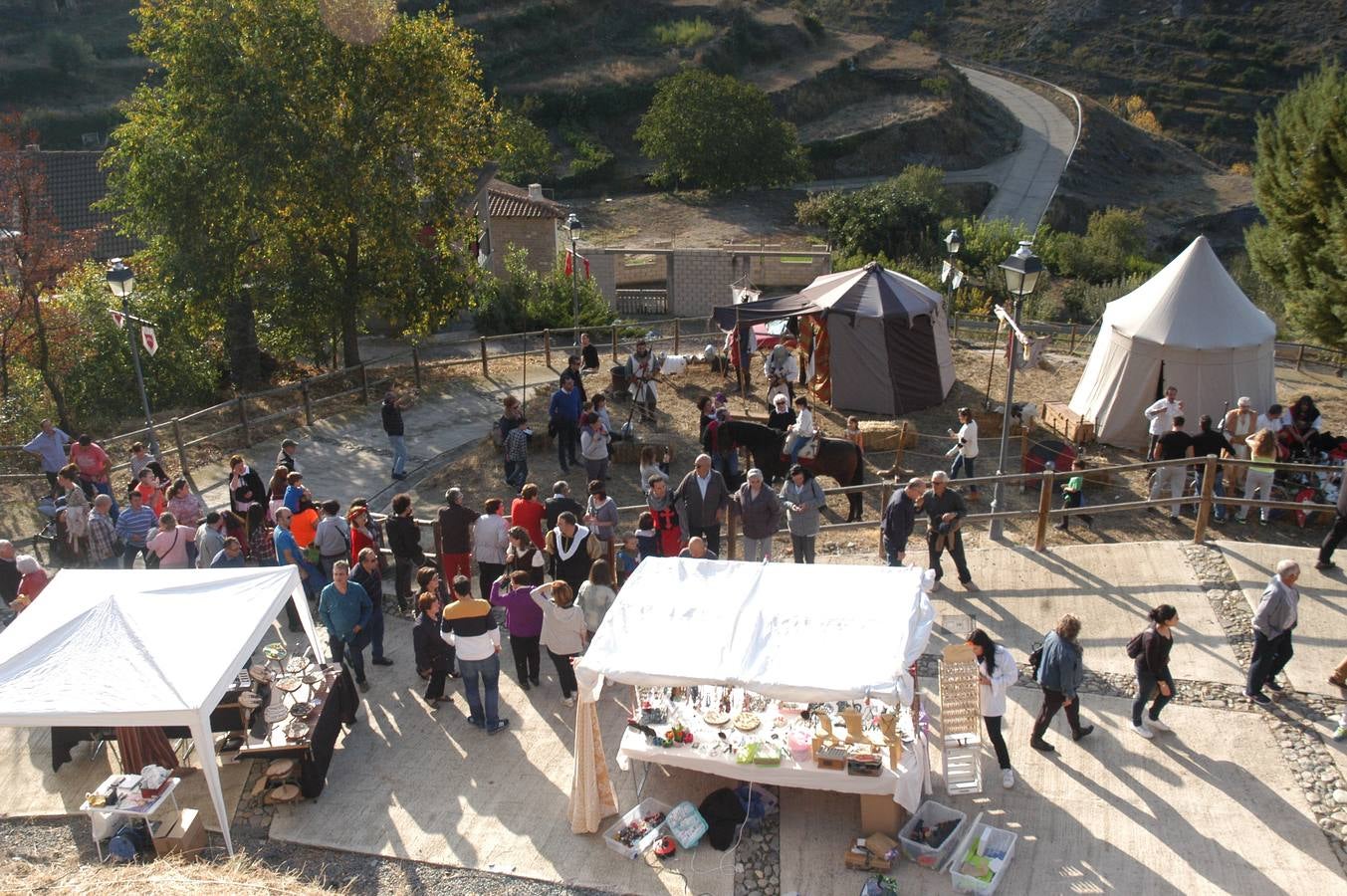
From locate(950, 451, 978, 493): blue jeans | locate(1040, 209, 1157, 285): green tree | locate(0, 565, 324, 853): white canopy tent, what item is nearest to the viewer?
locate(0, 565, 324, 853): white canopy tent

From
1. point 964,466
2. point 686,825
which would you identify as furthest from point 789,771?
point 964,466

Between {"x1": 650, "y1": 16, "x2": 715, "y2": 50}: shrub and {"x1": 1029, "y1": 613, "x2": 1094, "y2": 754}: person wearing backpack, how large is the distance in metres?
56.0

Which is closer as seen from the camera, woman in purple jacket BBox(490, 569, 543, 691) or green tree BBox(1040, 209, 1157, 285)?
woman in purple jacket BBox(490, 569, 543, 691)

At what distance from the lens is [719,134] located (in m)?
43.2

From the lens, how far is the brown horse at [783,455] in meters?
13.2

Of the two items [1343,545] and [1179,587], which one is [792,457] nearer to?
[1179,587]

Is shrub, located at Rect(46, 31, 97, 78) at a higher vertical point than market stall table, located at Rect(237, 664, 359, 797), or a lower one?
higher

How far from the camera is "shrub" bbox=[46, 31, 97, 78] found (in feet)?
172

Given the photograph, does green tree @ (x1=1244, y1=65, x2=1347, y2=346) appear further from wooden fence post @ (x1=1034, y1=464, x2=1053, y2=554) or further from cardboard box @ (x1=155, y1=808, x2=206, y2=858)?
cardboard box @ (x1=155, y1=808, x2=206, y2=858)

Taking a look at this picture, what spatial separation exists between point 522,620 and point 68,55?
5728 centimetres

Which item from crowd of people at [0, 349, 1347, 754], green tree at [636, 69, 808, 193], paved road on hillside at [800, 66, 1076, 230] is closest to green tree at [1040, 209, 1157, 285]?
paved road on hillside at [800, 66, 1076, 230]

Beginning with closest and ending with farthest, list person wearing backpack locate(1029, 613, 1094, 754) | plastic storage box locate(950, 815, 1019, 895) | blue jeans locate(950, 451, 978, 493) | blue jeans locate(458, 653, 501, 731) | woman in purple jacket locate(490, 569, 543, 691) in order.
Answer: plastic storage box locate(950, 815, 1019, 895) < person wearing backpack locate(1029, 613, 1094, 754) < blue jeans locate(458, 653, 501, 731) < woman in purple jacket locate(490, 569, 543, 691) < blue jeans locate(950, 451, 978, 493)

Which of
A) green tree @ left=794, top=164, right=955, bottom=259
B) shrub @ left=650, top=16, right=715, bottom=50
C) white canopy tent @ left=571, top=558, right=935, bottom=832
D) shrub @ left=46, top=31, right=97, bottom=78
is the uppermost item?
shrub @ left=650, top=16, right=715, bottom=50

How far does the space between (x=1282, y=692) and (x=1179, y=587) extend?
1.77 meters
